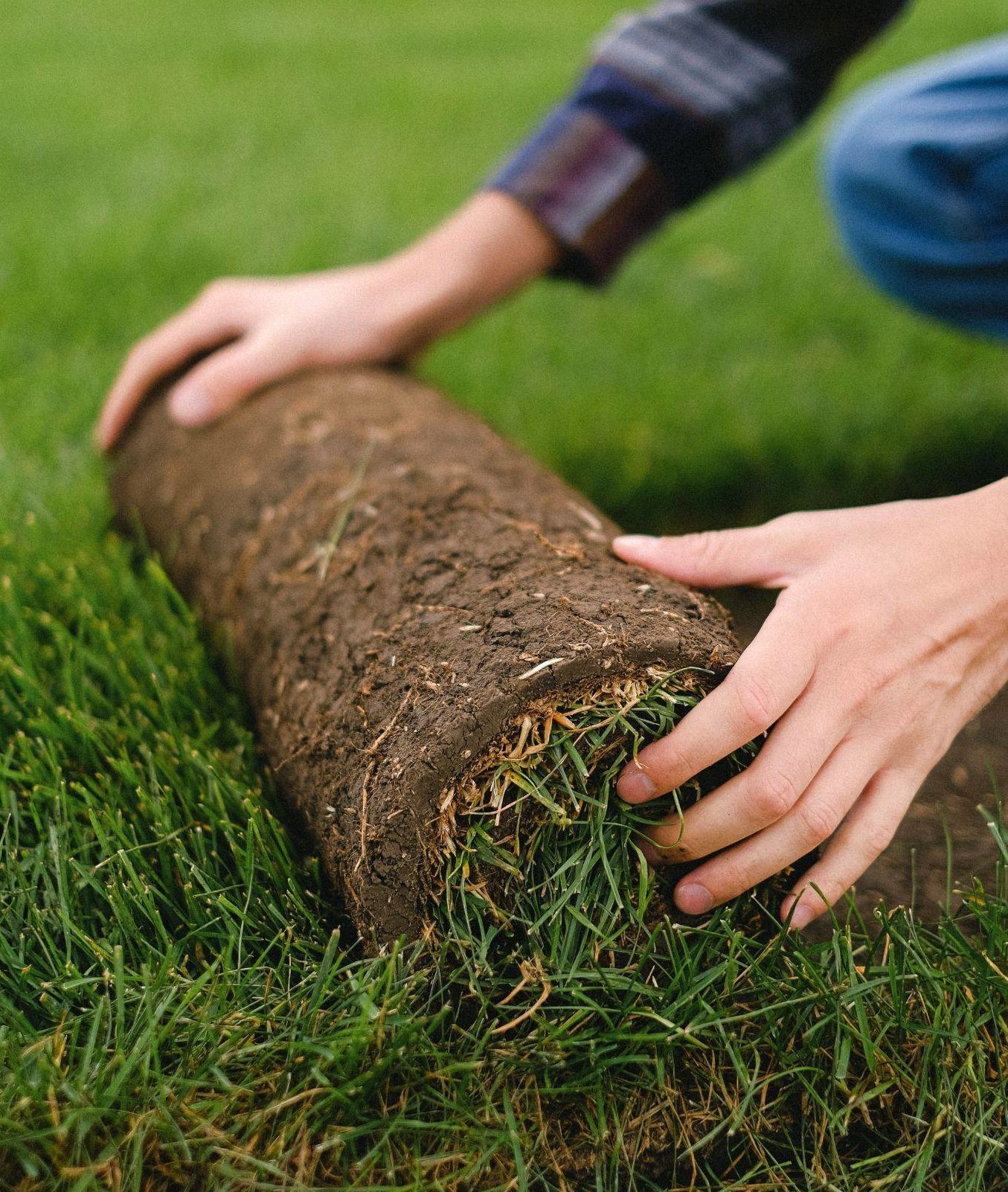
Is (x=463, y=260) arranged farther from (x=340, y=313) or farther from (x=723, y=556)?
(x=723, y=556)

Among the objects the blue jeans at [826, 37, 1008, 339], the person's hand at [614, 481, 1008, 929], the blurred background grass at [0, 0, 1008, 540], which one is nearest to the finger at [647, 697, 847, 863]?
the person's hand at [614, 481, 1008, 929]

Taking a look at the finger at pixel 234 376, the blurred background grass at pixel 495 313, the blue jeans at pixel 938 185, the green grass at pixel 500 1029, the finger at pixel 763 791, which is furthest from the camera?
the blurred background grass at pixel 495 313

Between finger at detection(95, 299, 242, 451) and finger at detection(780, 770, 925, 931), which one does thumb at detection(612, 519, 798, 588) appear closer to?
finger at detection(780, 770, 925, 931)

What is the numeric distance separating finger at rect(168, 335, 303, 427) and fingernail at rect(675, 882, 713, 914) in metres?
1.35

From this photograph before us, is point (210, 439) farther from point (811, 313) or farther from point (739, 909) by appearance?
point (811, 313)

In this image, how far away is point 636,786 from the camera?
3.98 feet

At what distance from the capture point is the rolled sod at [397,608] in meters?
1.22

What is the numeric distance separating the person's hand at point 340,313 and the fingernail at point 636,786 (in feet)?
4.12

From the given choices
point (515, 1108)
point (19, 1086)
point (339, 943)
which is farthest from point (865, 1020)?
point (19, 1086)

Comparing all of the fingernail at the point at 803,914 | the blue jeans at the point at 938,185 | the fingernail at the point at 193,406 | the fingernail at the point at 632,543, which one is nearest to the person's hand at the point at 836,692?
the fingernail at the point at 803,914

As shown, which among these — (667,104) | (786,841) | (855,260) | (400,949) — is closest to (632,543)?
(786,841)

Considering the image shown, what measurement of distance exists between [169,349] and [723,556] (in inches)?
57.2

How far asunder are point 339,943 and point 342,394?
3.45 ft

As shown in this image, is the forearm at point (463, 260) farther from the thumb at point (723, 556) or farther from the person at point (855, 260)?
the thumb at point (723, 556)
